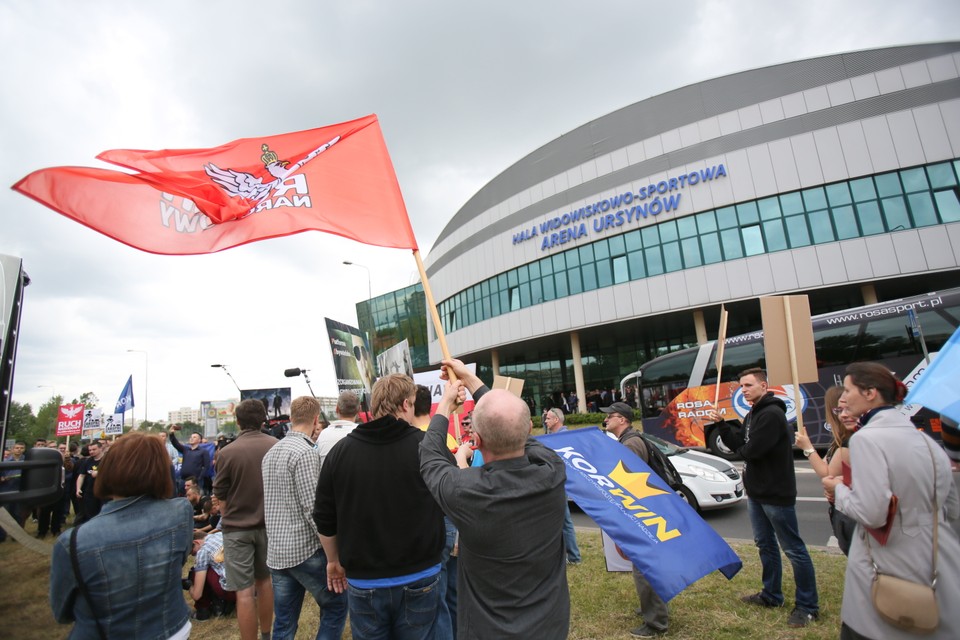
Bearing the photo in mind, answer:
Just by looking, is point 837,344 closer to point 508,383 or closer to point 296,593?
point 508,383

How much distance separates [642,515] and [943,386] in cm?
204

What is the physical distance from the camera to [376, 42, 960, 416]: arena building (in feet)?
68.9

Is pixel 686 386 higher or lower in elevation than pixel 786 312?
lower

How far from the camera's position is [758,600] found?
4.22 metres

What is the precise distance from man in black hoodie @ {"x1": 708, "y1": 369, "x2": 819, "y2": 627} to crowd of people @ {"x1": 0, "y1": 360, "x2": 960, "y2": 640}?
0.7 inches

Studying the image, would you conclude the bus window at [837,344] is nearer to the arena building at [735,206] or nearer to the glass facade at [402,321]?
the arena building at [735,206]

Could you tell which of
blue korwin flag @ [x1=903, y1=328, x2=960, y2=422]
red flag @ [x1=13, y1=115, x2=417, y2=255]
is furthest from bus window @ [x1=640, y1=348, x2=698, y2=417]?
red flag @ [x1=13, y1=115, x2=417, y2=255]

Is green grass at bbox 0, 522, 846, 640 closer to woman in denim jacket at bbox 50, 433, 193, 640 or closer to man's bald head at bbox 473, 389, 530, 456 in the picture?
woman in denim jacket at bbox 50, 433, 193, 640

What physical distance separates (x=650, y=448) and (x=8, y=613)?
4.30 meters

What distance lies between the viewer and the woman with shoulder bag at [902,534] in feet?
6.94

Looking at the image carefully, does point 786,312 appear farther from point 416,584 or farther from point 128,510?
point 128,510

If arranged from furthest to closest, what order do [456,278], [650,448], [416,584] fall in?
[456,278] → [650,448] → [416,584]

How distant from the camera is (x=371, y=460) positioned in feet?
8.87

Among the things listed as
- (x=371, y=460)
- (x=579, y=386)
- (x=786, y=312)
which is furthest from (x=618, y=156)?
(x=371, y=460)
